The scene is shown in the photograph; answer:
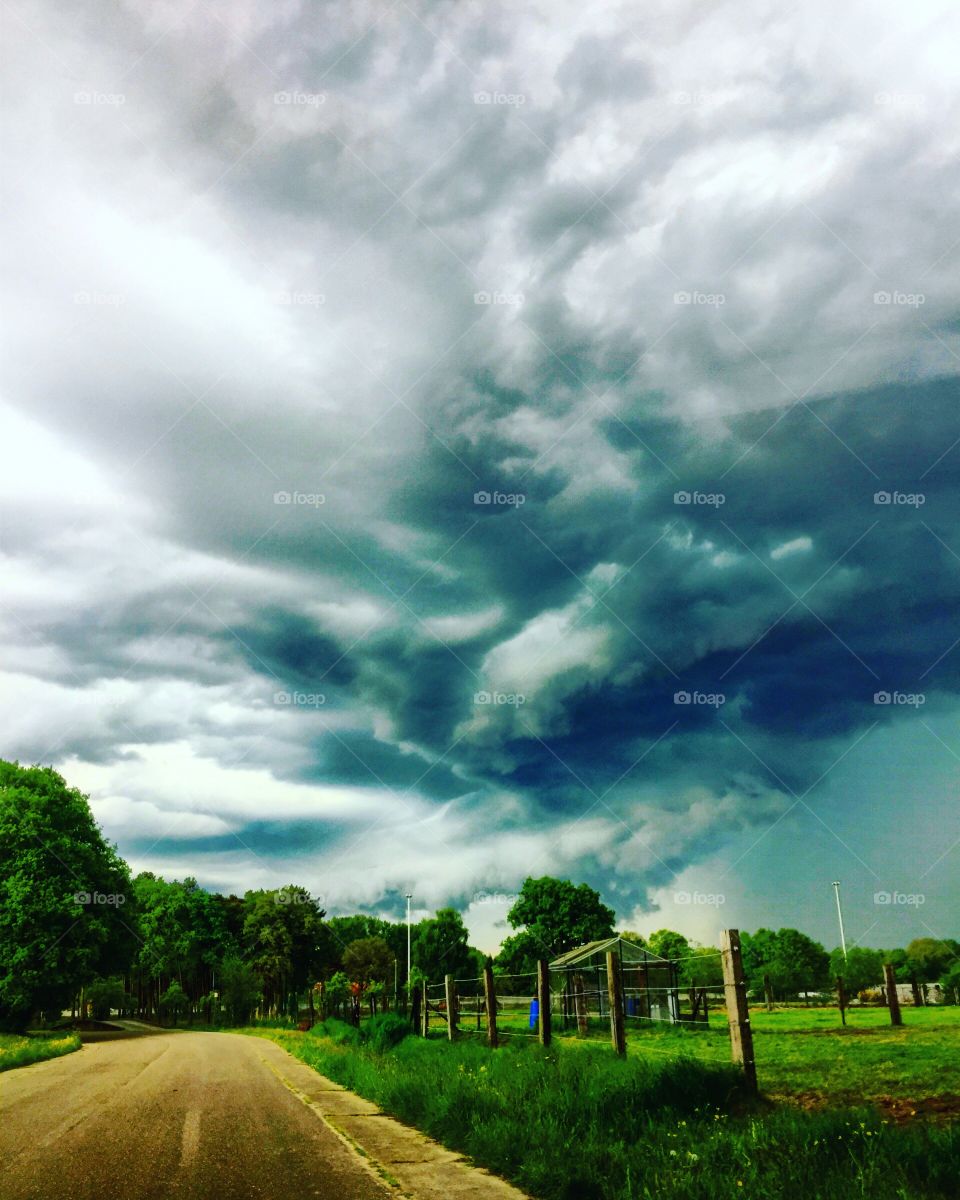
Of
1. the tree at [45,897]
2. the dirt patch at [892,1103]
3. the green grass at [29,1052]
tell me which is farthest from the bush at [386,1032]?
the tree at [45,897]

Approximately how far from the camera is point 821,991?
6316 centimetres

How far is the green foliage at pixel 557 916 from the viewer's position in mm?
78688

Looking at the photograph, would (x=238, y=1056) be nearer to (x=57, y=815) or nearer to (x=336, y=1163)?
(x=336, y=1163)

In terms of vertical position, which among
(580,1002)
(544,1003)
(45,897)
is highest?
(45,897)

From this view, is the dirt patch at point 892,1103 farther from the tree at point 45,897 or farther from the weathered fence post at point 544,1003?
the tree at point 45,897

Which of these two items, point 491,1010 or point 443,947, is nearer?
point 491,1010

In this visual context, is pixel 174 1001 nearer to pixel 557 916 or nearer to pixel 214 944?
pixel 214 944

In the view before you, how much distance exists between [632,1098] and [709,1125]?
0.87 m

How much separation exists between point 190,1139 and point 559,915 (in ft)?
247

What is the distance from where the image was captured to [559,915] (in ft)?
261

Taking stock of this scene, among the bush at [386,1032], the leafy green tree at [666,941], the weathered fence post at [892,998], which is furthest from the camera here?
the leafy green tree at [666,941]

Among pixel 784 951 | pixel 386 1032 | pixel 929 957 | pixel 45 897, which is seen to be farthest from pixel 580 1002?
pixel 784 951

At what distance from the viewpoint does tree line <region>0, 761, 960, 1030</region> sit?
38250 millimetres

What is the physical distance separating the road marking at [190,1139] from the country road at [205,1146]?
0.04 feet
